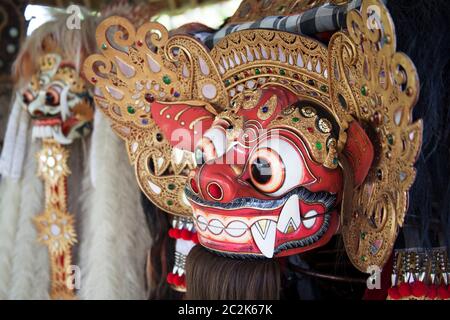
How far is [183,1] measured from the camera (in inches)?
64.4

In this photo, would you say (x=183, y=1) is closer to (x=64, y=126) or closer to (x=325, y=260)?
(x=64, y=126)

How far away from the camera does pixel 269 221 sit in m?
1.29

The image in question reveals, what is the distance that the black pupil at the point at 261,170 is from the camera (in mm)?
1279

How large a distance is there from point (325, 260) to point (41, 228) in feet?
2.67

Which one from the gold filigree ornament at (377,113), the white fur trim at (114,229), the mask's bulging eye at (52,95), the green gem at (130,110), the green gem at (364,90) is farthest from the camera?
the mask's bulging eye at (52,95)

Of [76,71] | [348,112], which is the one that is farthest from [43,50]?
[348,112]

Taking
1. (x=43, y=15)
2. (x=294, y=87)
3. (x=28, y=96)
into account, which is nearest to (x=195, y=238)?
(x=294, y=87)

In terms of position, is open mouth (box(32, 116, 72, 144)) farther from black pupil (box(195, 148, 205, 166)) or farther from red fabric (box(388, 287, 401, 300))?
red fabric (box(388, 287, 401, 300))

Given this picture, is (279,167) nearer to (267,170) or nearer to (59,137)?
(267,170)

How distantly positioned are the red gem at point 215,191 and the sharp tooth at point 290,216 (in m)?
0.13

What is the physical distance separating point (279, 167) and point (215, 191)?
0.44 feet

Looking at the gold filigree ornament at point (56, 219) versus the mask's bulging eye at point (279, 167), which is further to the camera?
the gold filigree ornament at point (56, 219)

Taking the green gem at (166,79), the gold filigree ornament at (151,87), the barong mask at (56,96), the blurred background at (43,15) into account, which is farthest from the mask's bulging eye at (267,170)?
the barong mask at (56,96)

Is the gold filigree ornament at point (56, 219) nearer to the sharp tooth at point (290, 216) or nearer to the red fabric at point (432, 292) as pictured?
the sharp tooth at point (290, 216)
